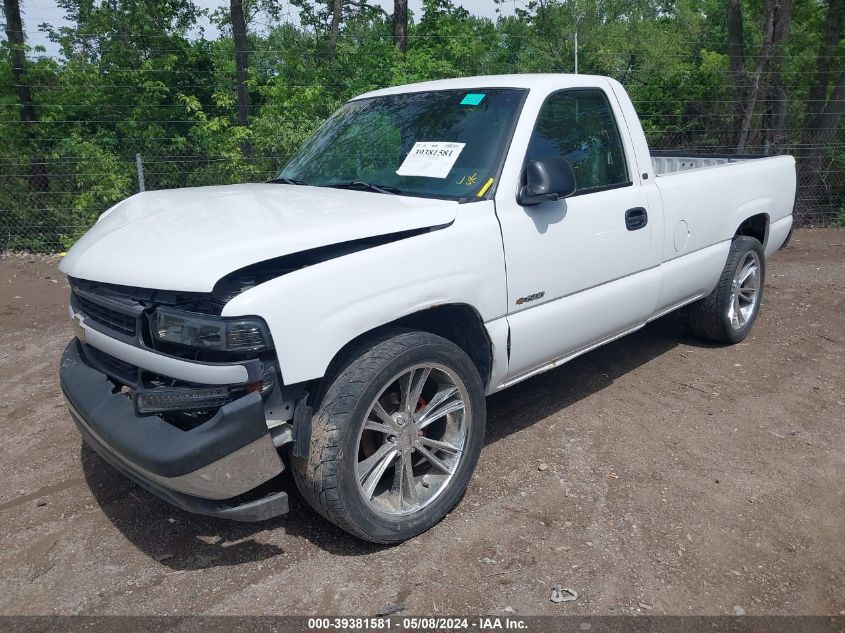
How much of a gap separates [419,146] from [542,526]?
207 cm

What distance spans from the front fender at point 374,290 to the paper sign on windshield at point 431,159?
1.22 ft

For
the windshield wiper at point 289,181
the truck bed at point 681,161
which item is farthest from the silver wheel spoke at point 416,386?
the truck bed at point 681,161

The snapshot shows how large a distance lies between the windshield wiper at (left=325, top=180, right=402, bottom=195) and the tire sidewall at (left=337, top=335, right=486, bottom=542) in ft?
3.00

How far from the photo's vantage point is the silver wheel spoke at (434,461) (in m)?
3.33

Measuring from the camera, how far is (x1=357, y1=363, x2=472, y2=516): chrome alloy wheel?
3.15m

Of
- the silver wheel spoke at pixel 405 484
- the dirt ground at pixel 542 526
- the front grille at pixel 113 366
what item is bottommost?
the dirt ground at pixel 542 526

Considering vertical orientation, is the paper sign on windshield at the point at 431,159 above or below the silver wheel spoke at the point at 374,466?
above

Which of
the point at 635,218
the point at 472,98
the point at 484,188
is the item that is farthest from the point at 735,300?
the point at 484,188

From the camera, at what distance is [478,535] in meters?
3.31

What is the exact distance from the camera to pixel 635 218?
4309 mm

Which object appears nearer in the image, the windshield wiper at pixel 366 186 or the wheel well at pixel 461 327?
the wheel well at pixel 461 327

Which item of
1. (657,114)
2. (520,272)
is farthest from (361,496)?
(657,114)

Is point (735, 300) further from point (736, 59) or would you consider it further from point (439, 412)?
point (736, 59)

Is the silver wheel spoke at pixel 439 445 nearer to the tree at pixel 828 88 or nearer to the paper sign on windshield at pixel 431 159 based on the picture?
the paper sign on windshield at pixel 431 159
